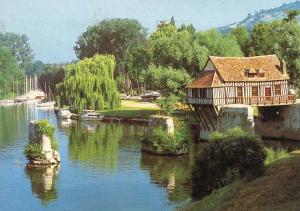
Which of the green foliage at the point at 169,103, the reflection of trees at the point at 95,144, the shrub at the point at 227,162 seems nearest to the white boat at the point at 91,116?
the reflection of trees at the point at 95,144

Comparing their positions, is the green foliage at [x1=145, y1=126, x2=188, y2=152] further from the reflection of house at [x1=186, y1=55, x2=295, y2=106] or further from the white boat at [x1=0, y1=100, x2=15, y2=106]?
the white boat at [x1=0, y1=100, x2=15, y2=106]

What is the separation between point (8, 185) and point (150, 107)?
2033 inches

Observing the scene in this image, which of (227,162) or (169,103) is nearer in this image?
(227,162)

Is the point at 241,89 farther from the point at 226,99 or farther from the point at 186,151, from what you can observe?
the point at 186,151

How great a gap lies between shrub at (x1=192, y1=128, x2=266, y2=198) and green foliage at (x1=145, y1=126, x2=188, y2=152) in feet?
56.6

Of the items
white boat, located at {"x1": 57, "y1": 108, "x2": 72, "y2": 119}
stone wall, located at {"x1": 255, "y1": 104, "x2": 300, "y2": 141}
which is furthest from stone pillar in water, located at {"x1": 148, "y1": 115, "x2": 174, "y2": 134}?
white boat, located at {"x1": 57, "y1": 108, "x2": 72, "y2": 119}

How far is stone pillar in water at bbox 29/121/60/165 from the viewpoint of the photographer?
44.3 meters

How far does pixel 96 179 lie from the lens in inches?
1547

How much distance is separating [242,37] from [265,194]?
6585 centimetres

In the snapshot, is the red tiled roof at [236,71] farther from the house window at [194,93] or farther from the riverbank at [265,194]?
the riverbank at [265,194]

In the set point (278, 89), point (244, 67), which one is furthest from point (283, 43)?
point (244, 67)

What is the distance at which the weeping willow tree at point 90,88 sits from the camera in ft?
286

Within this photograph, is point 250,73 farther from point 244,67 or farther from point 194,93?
point 194,93

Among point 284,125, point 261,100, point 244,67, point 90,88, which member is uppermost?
point 244,67
